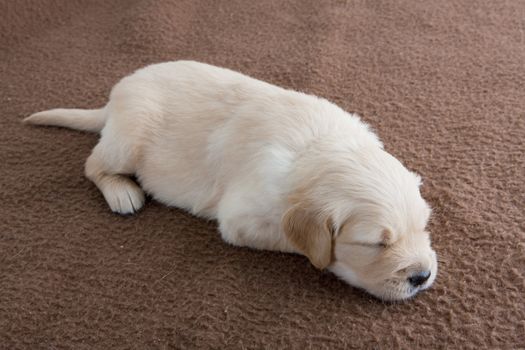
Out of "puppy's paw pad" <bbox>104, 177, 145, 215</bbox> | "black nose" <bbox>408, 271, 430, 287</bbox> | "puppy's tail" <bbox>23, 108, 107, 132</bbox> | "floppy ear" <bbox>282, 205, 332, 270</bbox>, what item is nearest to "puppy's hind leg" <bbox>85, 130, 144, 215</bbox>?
"puppy's paw pad" <bbox>104, 177, 145, 215</bbox>

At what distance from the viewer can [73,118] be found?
9.77ft

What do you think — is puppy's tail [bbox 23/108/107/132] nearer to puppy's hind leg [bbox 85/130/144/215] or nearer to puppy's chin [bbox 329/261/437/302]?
puppy's hind leg [bbox 85/130/144/215]

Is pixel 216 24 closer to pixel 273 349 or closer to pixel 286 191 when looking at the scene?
pixel 286 191

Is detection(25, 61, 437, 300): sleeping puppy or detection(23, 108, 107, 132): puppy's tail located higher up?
detection(25, 61, 437, 300): sleeping puppy

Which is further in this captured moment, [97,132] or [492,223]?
[97,132]

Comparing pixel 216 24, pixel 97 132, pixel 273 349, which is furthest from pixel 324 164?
pixel 216 24

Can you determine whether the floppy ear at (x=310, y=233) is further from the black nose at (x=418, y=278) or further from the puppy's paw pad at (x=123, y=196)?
Result: the puppy's paw pad at (x=123, y=196)

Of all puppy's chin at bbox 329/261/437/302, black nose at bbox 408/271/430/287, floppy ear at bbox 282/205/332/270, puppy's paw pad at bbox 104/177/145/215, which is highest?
floppy ear at bbox 282/205/332/270

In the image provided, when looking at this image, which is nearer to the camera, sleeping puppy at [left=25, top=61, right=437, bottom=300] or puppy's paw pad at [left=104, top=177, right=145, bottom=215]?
sleeping puppy at [left=25, top=61, right=437, bottom=300]

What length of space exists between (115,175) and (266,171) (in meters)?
0.92

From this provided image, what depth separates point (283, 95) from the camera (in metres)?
2.38

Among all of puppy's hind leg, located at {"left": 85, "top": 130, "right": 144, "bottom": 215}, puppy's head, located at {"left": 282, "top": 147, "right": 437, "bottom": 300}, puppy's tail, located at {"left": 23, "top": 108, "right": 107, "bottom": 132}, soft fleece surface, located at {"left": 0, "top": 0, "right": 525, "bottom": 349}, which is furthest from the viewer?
puppy's tail, located at {"left": 23, "top": 108, "right": 107, "bottom": 132}

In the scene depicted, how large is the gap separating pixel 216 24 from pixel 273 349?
2625 mm

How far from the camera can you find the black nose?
1917 mm
